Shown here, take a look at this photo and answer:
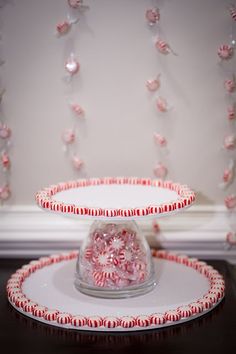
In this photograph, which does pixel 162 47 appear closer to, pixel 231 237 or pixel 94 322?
pixel 231 237

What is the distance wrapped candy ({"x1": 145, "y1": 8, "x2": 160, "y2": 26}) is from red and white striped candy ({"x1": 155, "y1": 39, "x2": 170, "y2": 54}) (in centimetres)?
5

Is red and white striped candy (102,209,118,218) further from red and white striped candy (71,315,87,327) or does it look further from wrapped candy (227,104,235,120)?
wrapped candy (227,104,235,120)

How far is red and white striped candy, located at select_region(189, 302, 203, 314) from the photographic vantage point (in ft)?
3.56

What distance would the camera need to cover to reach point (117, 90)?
1.42 m

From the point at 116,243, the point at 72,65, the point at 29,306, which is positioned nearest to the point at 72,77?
the point at 72,65

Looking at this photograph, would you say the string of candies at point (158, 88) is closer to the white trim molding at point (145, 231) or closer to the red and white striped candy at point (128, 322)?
the white trim molding at point (145, 231)

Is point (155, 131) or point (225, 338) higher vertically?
point (155, 131)

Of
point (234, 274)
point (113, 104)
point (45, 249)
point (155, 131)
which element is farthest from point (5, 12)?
point (234, 274)

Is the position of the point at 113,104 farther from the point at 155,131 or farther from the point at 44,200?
the point at 44,200

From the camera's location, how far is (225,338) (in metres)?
1.01

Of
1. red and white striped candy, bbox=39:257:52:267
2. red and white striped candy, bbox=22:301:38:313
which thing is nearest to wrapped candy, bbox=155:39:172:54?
red and white striped candy, bbox=39:257:52:267

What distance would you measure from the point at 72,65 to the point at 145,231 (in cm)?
44

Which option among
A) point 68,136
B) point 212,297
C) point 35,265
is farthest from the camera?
point 68,136

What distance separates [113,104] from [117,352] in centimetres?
65
